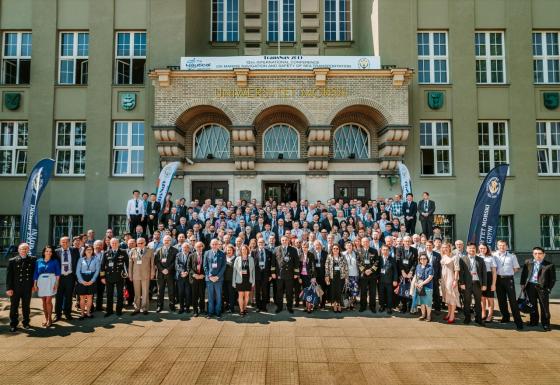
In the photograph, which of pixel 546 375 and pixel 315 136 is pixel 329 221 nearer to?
pixel 315 136

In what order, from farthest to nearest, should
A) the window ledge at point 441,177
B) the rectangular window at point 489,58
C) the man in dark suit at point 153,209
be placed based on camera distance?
the rectangular window at point 489,58, the window ledge at point 441,177, the man in dark suit at point 153,209

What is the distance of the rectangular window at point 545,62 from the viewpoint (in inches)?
773

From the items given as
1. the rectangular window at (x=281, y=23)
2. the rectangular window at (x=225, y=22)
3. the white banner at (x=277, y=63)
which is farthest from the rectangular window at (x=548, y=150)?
the rectangular window at (x=225, y=22)

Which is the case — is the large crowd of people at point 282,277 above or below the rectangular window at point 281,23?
below

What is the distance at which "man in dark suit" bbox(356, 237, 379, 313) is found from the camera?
10609 mm

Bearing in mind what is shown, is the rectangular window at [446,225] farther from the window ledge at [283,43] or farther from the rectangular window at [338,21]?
the window ledge at [283,43]

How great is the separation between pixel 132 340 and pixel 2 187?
15216 millimetres

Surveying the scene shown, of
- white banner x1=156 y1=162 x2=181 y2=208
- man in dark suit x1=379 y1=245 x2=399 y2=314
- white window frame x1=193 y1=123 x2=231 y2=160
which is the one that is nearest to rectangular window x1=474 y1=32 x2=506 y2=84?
white window frame x1=193 y1=123 x2=231 y2=160

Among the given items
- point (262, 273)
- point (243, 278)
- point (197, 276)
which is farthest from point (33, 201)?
point (262, 273)

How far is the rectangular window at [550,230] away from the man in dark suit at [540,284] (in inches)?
445

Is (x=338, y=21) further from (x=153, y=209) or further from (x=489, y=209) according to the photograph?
(x=153, y=209)

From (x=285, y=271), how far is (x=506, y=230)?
13.7 meters

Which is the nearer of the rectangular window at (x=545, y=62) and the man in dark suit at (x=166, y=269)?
the man in dark suit at (x=166, y=269)

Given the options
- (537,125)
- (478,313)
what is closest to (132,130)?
(478,313)
